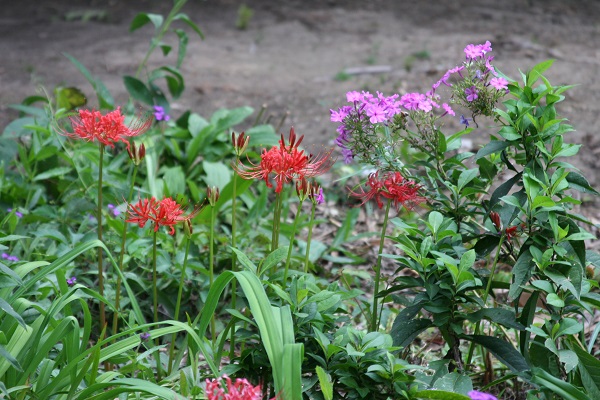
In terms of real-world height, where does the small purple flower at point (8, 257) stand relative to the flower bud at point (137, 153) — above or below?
below

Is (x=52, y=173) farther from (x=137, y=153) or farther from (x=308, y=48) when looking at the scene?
(x=308, y=48)

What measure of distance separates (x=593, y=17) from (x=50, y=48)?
14.2 ft

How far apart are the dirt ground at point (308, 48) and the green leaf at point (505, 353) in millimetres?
1969

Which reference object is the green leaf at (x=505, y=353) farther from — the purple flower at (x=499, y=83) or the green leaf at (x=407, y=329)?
the purple flower at (x=499, y=83)

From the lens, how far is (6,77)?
4965mm

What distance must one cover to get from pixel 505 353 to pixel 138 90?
2227 mm

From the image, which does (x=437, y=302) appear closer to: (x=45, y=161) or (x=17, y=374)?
(x=17, y=374)

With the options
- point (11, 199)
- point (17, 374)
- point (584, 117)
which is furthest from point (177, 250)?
point (584, 117)

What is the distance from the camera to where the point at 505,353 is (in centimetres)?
198

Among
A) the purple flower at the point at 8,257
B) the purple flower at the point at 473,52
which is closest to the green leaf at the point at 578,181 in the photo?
the purple flower at the point at 473,52

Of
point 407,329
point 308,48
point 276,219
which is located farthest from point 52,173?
point 308,48

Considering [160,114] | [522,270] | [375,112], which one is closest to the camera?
[522,270]

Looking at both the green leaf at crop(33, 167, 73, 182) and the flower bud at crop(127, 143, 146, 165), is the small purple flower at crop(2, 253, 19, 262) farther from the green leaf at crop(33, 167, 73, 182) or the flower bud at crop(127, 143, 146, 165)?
the flower bud at crop(127, 143, 146, 165)

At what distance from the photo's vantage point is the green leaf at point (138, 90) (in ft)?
11.8
